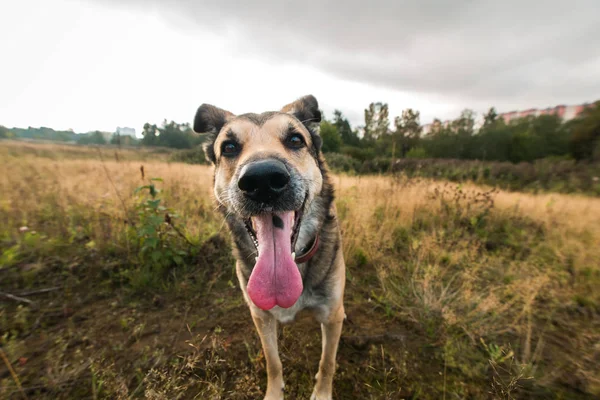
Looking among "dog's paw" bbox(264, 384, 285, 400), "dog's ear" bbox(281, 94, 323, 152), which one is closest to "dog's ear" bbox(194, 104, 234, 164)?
"dog's ear" bbox(281, 94, 323, 152)

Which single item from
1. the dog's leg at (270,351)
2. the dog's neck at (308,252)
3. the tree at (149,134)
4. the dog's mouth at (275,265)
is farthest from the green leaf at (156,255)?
the tree at (149,134)

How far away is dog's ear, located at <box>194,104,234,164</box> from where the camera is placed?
2723mm

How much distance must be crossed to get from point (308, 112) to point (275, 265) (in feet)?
6.31

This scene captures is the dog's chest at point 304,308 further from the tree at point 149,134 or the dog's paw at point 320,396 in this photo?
the tree at point 149,134

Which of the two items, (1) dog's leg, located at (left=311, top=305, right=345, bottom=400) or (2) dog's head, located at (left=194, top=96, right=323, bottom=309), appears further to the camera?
(1) dog's leg, located at (left=311, top=305, right=345, bottom=400)

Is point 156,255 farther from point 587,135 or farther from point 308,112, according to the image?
point 587,135

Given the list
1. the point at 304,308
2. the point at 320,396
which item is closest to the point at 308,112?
the point at 304,308

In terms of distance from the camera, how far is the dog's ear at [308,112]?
275 centimetres

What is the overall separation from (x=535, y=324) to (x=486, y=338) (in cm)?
80

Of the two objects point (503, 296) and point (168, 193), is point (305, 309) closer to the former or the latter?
point (503, 296)

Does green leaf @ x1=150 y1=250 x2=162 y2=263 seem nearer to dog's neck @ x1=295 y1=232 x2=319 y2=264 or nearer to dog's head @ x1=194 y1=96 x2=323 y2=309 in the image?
dog's head @ x1=194 y1=96 x2=323 y2=309

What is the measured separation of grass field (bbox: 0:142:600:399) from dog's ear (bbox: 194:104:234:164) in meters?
0.93

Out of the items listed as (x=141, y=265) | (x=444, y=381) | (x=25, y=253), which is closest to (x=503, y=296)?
(x=444, y=381)

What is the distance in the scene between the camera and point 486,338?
8.21 feet
